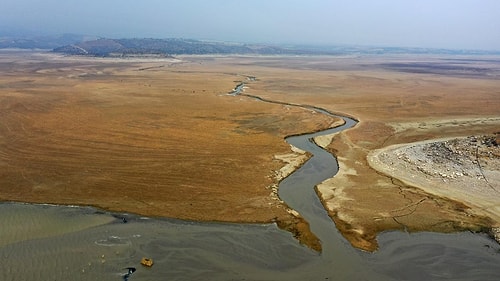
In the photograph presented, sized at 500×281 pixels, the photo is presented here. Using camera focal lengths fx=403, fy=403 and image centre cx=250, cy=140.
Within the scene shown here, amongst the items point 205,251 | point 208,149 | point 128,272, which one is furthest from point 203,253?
point 208,149

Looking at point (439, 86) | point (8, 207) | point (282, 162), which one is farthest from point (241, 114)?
point (439, 86)

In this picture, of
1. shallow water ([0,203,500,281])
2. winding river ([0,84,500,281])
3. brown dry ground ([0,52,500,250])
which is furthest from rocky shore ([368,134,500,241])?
winding river ([0,84,500,281])

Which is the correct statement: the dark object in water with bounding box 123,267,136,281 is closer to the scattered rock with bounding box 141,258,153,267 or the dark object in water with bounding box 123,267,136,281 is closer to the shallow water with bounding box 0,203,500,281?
the shallow water with bounding box 0,203,500,281

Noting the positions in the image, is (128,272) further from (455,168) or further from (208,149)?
(455,168)

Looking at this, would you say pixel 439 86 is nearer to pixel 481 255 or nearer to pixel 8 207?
pixel 481 255

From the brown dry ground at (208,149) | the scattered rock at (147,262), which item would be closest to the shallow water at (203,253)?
the scattered rock at (147,262)

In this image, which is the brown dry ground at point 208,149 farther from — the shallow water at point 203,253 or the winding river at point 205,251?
the shallow water at point 203,253
